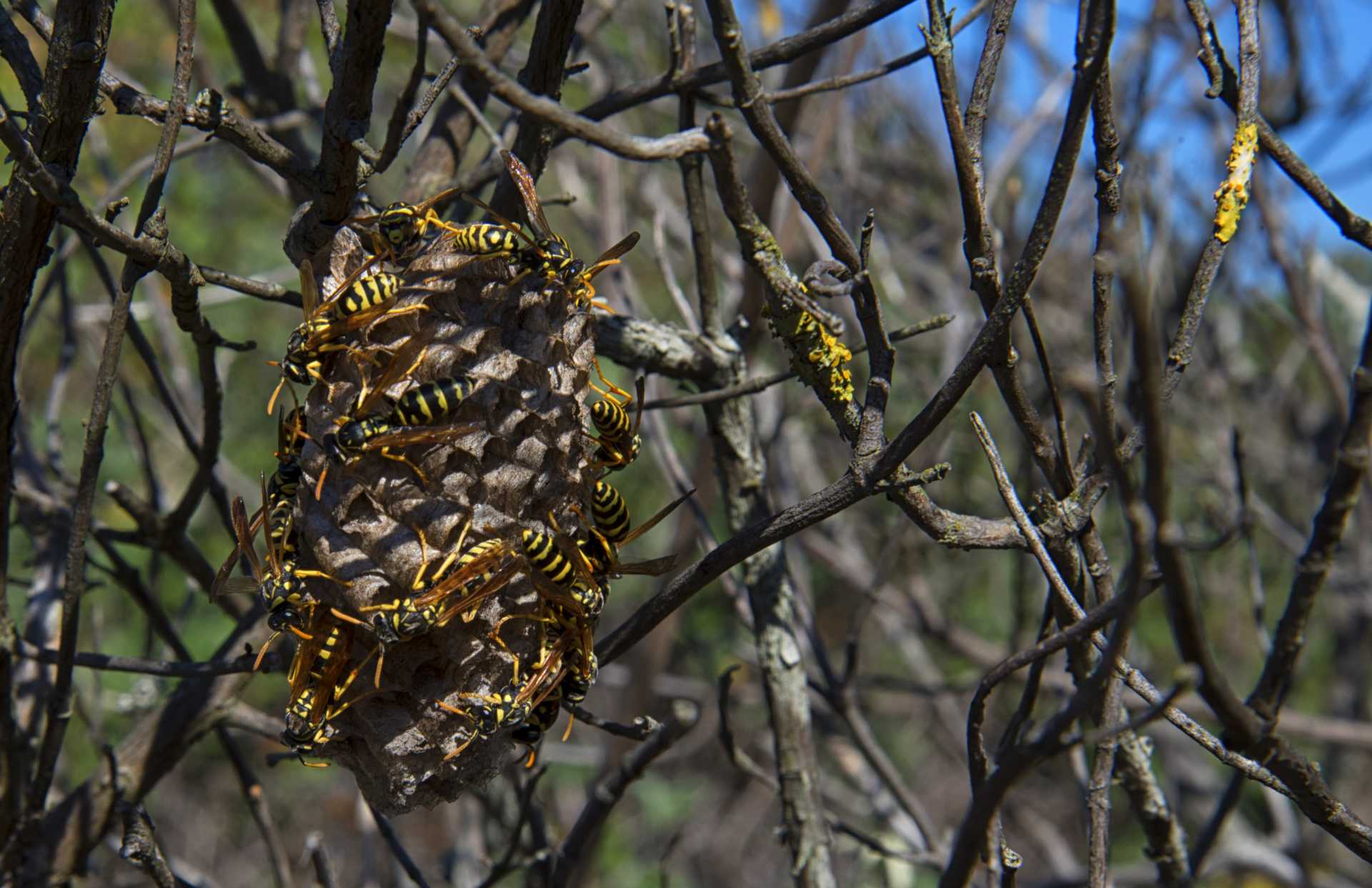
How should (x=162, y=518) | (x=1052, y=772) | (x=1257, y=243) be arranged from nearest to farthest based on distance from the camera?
(x=162, y=518) → (x=1257, y=243) → (x=1052, y=772)

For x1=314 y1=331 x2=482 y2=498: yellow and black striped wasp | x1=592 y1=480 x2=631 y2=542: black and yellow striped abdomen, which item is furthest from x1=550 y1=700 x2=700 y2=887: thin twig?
x1=314 y1=331 x2=482 y2=498: yellow and black striped wasp

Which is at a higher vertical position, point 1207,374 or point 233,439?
point 233,439

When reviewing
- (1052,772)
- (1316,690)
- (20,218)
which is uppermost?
(1316,690)

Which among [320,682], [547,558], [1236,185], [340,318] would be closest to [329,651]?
[320,682]

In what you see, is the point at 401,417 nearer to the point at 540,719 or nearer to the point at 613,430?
the point at 613,430

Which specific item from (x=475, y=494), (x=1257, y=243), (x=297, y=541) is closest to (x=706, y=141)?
(x=475, y=494)

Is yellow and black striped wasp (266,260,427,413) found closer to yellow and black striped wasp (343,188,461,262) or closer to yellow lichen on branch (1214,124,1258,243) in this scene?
yellow and black striped wasp (343,188,461,262)

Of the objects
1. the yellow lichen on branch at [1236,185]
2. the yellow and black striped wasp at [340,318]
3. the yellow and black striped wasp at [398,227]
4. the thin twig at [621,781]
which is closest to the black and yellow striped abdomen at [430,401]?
the yellow and black striped wasp at [340,318]

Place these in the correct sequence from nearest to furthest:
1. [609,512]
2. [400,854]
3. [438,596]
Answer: [438,596]
[609,512]
[400,854]

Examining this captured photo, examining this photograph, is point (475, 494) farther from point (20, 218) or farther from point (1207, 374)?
point (1207, 374)
